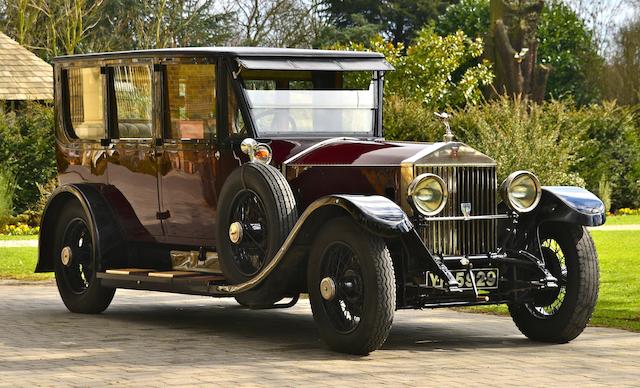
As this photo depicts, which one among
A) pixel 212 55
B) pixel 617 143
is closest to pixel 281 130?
pixel 212 55

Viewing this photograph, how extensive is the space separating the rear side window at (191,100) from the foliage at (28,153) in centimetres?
1192

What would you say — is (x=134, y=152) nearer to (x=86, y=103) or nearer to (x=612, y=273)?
(x=86, y=103)

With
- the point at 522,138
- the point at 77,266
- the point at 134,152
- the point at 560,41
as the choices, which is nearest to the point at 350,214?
the point at 134,152

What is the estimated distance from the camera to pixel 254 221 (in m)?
9.85

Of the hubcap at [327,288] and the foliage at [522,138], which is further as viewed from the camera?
the foliage at [522,138]

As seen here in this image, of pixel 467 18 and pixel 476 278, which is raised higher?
pixel 467 18

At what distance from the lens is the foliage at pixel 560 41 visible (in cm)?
4475

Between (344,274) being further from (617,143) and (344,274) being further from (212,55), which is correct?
(617,143)

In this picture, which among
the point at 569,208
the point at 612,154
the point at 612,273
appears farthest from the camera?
the point at 612,154

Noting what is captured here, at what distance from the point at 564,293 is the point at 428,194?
49.9 inches

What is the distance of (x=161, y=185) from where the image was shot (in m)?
10.9

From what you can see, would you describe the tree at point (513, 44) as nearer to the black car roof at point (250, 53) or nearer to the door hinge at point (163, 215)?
the black car roof at point (250, 53)

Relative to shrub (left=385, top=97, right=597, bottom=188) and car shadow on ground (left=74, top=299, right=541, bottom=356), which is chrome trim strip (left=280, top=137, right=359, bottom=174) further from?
shrub (left=385, top=97, right=597, bottom=188)

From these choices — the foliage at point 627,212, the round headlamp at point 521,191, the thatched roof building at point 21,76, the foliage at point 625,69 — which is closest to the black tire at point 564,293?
the round headlamp at point 521,191
